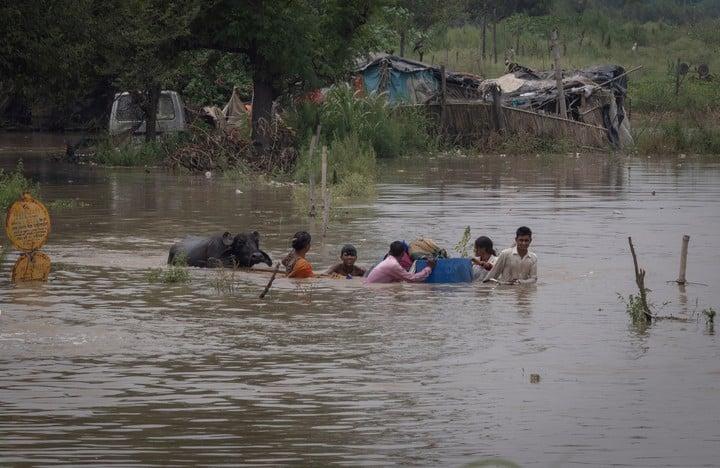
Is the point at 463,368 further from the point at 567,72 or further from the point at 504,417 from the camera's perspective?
the point at 567,72

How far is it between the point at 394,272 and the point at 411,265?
1.09ft

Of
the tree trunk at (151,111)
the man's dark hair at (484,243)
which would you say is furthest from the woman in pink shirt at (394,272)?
the tree trunk at (151,111)

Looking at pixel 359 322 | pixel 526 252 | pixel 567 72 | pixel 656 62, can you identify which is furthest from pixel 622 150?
pixel 359 322

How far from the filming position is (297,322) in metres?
12.2

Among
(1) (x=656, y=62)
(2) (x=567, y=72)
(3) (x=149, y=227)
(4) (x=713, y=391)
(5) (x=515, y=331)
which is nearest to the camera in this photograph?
(4) (x=713, y=391)

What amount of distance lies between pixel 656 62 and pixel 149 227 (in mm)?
40349

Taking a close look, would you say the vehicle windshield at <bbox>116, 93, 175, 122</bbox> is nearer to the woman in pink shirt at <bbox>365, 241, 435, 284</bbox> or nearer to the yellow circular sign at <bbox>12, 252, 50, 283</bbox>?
the yellow circular sign at <bbox>12, 252, 50, 283</bbox>

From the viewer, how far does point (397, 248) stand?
47.3 ft

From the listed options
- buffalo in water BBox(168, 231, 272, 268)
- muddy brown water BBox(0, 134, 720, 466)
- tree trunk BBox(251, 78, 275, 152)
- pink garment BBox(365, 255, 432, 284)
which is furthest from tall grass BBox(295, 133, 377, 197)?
pink garment BBox(365, 255, 432, 284)

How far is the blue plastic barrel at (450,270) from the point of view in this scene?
14414 mm

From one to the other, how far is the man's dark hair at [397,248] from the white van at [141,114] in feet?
59.7

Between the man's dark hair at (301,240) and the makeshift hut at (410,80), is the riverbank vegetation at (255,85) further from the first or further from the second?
the man's dark hair at (301,240)

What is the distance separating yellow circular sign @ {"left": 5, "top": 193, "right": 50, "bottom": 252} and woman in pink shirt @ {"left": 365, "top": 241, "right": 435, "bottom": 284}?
3.22 metres

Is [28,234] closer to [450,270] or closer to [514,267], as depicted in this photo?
→ [450,270]
